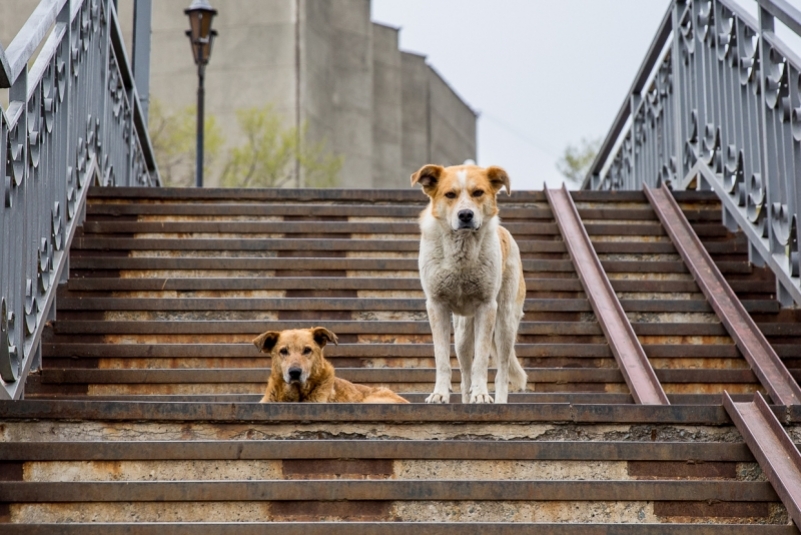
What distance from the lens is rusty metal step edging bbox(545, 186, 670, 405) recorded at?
719 centimetres

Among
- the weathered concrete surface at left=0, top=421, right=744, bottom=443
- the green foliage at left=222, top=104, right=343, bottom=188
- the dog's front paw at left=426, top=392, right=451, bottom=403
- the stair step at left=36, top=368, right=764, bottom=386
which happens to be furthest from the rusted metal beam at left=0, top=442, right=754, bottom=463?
the green foliage at left=222, top=104, right=343, bottom=188

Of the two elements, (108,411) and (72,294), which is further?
(72,294)

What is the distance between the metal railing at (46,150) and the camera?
239 inches

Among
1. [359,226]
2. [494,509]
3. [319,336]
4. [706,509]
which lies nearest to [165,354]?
[319,336]

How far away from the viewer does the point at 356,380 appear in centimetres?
800

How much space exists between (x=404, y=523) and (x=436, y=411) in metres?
0.78

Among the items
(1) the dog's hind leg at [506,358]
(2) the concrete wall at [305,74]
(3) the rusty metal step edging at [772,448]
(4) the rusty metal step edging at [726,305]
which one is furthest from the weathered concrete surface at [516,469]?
(2) the concrete wall at [305,74]

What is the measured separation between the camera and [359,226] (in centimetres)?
991

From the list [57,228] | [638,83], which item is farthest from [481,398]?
[638,83]

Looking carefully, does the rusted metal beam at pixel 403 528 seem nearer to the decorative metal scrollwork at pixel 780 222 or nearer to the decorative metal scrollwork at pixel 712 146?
the decorative metal scrollwork at pixel 780 222

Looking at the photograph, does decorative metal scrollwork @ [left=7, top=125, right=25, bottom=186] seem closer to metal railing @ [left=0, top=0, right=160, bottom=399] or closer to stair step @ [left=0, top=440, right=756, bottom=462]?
metal railing @ [left=0, top=0, right=160, bottom=399]

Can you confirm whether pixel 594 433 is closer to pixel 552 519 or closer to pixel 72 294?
pixel 552 519

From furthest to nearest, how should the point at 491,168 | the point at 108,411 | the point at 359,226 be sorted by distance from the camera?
the point at 359,226 < the point at 491,168 < the point at 108,411

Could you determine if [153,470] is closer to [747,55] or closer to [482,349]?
[482,349]
